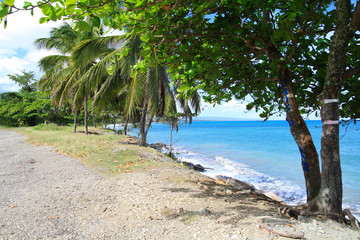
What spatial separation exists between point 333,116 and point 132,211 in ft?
9.71

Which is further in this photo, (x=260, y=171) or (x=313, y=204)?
(x=260, y=171)

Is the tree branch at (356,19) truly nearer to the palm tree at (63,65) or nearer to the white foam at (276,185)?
the white foam at (276,185)

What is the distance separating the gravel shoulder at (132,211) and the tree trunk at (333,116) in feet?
1.09

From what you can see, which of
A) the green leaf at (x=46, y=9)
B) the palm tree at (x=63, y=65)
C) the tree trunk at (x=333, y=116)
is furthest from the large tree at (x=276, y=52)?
the palm tree at (x=63, y=65)

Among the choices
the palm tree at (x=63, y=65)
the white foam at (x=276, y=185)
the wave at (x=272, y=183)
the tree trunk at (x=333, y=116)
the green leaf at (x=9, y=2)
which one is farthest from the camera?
the palm tree at (x=63, y=65)

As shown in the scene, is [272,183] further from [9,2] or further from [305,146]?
[9,2]

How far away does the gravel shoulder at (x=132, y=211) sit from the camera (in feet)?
8.52

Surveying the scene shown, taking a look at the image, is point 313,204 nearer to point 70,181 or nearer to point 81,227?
point 81,227

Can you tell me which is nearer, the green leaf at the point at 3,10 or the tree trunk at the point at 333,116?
the green leaf at the point at 3,10

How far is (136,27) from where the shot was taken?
272cm

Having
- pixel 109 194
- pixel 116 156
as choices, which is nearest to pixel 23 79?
pixel 116 156

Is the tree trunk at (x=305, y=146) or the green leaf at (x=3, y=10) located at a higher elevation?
the green leaf at (x=3, y=10)

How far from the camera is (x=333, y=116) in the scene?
2.78 m

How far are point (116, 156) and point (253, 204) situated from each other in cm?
507
